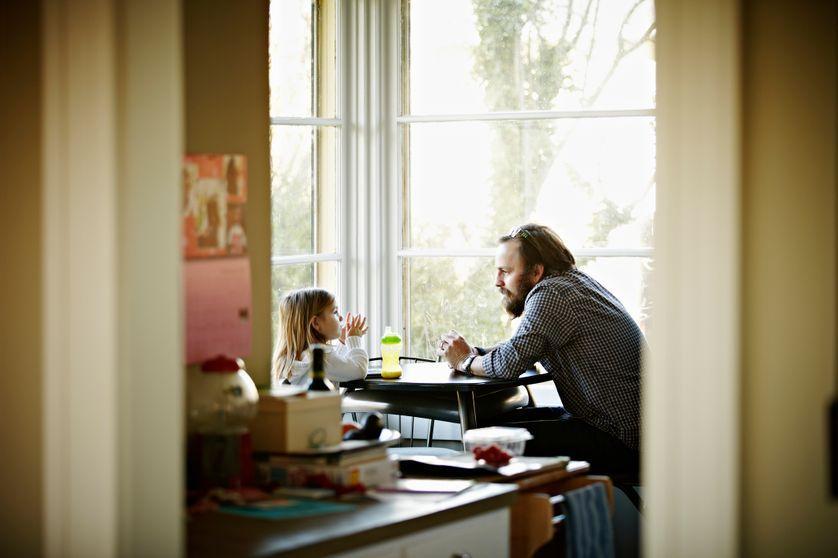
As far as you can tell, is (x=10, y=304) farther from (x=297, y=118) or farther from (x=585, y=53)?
(x=585, y=53)

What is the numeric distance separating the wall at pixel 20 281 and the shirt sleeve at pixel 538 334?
262 cm

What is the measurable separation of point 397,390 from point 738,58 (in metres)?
3.04

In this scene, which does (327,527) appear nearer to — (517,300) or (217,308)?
(217,308)

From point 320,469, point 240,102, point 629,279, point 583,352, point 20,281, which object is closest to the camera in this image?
point 20,281

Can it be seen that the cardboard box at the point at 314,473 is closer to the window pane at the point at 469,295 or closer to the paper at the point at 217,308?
the paper at the point at 217,308

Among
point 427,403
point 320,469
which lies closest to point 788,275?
point 320,469

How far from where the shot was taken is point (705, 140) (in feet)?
6.22

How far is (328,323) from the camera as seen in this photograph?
478 centimetres

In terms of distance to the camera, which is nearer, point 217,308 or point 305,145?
point 217,308

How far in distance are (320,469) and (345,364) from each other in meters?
2.01

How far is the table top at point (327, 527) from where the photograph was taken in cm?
216

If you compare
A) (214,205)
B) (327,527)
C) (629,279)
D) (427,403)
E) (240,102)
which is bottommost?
(427,403)

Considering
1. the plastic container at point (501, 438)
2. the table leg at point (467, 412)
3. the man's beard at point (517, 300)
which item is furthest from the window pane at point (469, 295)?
the plastic container at point (501, 438)

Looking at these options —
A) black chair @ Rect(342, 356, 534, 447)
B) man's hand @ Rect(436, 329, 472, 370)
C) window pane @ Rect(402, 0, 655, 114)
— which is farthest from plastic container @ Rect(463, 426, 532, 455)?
window pane @ Rect(402, 0, 655, 114)
